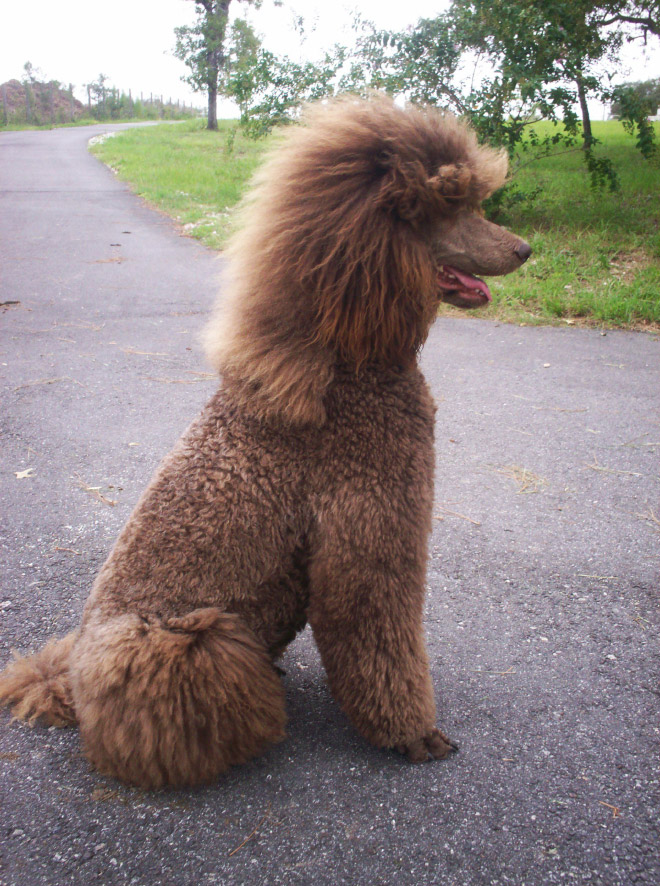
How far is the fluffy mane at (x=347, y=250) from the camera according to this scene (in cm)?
177

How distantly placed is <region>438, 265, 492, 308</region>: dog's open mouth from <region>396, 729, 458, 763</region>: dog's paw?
135cm

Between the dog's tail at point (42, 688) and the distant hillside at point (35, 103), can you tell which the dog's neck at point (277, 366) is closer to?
the dog's tail at point (42, 688)

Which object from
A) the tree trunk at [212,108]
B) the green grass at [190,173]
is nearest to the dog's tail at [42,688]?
the green grass at [190,173]

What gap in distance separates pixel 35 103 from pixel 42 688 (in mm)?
44623

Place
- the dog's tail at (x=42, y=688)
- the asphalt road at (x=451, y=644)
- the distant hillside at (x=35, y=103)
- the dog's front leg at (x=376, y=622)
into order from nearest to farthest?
the asphalt road at (x=451, y=644) → the dog's front leg at (x=376, y=622) → the dog's tail at (x=42, y=688) → the distant hillside at (x=35, y=103)

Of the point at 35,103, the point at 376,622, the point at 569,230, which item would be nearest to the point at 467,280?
the point at 376,622

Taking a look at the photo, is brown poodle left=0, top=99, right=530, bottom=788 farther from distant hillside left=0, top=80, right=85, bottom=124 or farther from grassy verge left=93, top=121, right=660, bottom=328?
distant hillside left=0, top=80, right=85, bottom=124

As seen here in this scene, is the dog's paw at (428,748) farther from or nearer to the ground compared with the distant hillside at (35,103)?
nearer to the ground

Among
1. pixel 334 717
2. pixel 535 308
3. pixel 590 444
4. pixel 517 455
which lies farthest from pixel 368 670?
pixel 535 308

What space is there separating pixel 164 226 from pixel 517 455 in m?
8.92

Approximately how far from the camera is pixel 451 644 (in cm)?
261

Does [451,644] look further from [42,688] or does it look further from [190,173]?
[190,173]

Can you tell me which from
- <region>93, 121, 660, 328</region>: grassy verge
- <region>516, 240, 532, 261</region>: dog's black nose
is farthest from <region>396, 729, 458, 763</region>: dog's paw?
<region>93, 121, 660, 328</region>: grassy verge

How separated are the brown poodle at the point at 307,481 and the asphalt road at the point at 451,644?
0.17 metres
